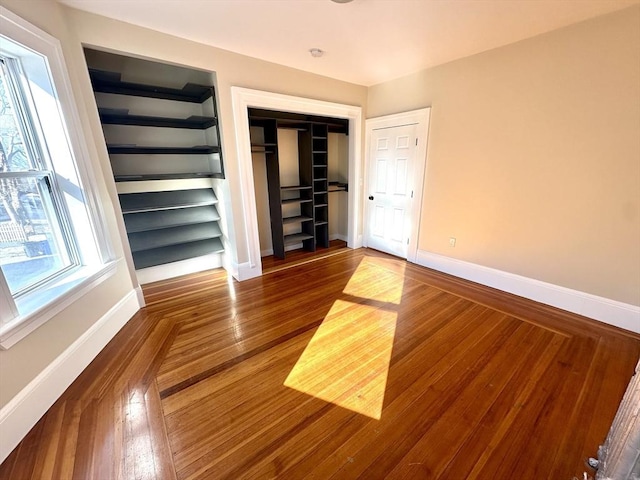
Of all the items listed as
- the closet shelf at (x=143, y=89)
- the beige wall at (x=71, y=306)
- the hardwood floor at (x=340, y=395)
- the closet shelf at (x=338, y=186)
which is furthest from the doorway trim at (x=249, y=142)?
the beige wall at (x=71, y=306)

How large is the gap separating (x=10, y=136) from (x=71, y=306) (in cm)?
117

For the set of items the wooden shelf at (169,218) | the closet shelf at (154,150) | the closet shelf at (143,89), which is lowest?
the wooden shelf at (169,218)

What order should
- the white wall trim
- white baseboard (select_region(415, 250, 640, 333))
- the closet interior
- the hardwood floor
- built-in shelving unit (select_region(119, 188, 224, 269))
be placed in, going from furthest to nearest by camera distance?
the closet interior < the white wall trim < built-in shelving unit (select_region(119, 188, 224, 269)) < white baseboard (select_region(415, 250, 640, 333)) < the hardwood floor

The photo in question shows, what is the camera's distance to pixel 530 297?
266cm

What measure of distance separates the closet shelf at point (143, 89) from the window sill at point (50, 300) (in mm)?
1675

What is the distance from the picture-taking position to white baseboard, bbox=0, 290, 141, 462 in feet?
4.33

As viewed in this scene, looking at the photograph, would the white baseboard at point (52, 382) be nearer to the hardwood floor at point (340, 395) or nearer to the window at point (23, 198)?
the hardwood floor at point (340, 395)

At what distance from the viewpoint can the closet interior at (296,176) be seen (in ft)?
11.8

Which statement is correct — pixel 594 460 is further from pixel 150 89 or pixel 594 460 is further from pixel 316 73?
pixel 150 89

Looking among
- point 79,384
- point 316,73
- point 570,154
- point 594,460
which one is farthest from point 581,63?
point 79,384

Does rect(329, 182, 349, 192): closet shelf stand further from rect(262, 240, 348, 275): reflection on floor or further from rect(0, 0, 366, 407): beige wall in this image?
rect(0, 0, 366, 407): beige wall

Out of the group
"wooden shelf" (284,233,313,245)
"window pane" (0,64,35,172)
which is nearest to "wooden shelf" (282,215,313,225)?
"wooden shelf" (284,233,313,245)

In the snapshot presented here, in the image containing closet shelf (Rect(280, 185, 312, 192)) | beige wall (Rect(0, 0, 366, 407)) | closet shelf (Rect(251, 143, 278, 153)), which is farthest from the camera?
closet shelf (Rect(280, 185, 312, 192))

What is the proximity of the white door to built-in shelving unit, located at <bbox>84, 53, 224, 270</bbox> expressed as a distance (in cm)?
224
